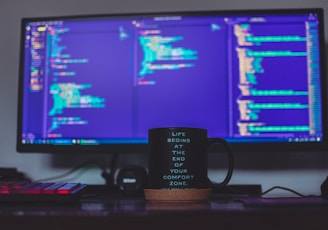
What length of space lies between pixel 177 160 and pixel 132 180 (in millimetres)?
281

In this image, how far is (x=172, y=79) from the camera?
3.28 ft

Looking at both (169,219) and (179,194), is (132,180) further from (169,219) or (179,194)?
(169,219)

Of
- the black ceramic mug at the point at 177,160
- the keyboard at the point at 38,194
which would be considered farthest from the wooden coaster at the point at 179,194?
the keyboard at the point at 38,194

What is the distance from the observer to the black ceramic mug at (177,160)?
682mm

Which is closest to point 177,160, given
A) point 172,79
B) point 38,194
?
point 38,194

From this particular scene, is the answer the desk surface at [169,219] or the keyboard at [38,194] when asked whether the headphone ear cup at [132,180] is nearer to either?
the keyboard at [38,194]

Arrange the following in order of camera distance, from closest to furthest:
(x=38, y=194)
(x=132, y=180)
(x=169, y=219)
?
(x=169, y=219) → (x=38, y=194) → (x=132, y=180)

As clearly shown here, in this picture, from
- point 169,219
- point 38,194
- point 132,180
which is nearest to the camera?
point 169,219

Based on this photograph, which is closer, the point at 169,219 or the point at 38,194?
the point at 169,219

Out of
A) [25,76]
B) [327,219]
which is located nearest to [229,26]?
[25,76]

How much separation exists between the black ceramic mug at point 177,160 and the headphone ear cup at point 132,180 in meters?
0.24

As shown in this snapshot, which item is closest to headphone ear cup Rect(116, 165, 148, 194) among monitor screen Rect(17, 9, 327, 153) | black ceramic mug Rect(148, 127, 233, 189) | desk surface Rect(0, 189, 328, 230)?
monitor screen Rect(17, 9, 327, 153)

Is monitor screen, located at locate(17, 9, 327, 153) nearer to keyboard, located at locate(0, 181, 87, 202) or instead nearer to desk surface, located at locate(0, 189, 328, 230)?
keyboard, located at locate(0, 181, 87, 202)

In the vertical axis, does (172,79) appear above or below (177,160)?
above
